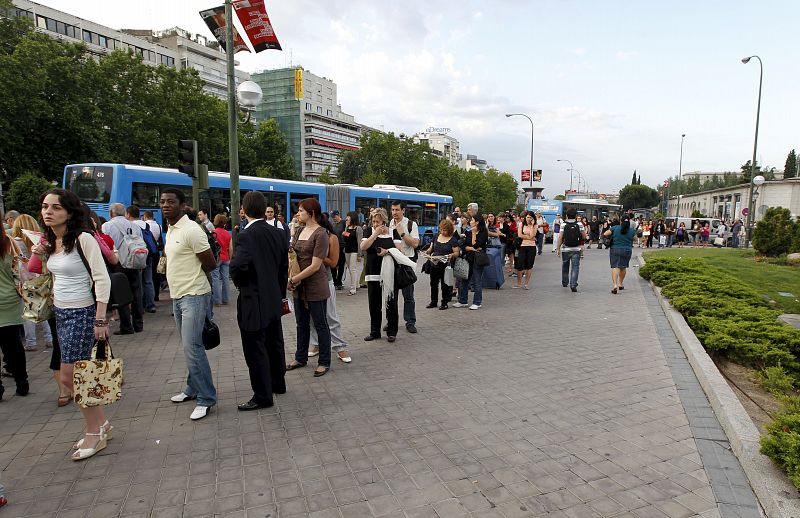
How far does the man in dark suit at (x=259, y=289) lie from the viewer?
4.06 meters

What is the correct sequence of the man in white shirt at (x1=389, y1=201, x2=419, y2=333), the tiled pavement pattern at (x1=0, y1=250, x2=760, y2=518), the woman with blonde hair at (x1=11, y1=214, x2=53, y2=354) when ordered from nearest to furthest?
the tiled pavement pattern at (x1=0, y1=250, x2=760, y2=518)
the woman with blonde hair at (x1=11, y1=214, x2=53, y2=354)
the man in white shirt at (x1=389, y1=201, x2=419, y2=333)

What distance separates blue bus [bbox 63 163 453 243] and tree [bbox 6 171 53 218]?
5.75 meters

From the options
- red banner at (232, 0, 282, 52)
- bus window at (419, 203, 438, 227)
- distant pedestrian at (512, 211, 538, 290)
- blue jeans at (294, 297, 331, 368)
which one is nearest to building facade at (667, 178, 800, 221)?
bus window at (419, 203, 438, 227)

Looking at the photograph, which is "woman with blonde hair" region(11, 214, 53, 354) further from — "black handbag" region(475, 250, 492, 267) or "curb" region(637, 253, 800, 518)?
"black handbag" region(475, 250, 492, 267)

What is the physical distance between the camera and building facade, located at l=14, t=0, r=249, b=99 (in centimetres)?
5184

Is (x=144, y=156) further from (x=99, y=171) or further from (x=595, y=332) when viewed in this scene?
(x=595, y=332)

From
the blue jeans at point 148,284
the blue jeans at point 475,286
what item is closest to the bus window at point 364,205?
the blue jeans at point 475,286

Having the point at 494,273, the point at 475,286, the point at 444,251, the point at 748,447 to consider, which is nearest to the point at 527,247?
the point at 494,273

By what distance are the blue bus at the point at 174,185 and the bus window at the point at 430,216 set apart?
3563mm

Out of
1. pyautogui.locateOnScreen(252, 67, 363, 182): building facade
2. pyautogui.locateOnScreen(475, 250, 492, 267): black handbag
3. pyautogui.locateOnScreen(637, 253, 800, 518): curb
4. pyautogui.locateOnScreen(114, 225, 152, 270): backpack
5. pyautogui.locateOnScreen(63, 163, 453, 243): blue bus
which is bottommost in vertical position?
pyautogui.locateOnScreen(637, 253, 800, 518): curb

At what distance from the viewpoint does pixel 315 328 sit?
530cm

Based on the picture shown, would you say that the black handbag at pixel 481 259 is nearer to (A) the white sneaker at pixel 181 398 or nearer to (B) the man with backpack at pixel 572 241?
(B) the man with backpack at pixel 572 241

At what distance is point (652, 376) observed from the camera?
17.1 feet

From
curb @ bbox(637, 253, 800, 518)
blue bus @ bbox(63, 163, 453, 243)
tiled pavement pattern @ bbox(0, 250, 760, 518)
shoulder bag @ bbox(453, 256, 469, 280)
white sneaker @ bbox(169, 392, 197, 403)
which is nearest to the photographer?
curb @ bbox(637, 253, 800, 518)
